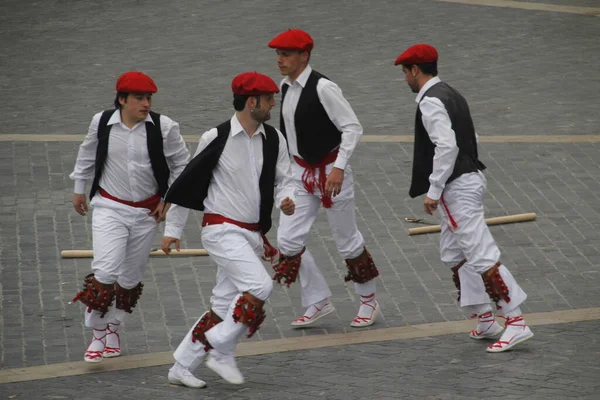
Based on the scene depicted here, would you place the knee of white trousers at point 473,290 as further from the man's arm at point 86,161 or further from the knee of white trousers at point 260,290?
the man's arm at point 86,161

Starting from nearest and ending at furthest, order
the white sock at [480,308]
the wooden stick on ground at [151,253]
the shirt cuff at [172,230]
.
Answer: the shirt cuff at [172,230] < the white sock at [480,308] < the wooden stick on ground at [151,253]

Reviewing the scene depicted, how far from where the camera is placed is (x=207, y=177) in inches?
316

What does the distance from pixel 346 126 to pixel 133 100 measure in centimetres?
161

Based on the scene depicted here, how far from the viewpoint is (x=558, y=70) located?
17.3m

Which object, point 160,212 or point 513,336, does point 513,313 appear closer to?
point 513,336

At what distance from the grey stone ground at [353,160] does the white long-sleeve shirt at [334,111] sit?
1367 mm

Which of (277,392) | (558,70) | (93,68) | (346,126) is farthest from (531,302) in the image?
(93,68)

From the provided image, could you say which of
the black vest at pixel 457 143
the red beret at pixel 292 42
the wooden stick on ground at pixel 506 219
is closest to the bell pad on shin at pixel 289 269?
the black vest at pixel 457 143

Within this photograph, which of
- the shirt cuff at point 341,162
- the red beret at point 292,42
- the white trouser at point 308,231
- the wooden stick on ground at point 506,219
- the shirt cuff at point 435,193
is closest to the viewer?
the shirt cuff at point 435,193

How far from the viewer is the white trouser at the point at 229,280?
7809 mm

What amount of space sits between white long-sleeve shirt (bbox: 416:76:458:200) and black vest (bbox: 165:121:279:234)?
114 cm

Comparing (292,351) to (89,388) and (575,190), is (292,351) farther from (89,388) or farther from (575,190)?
(575,190)

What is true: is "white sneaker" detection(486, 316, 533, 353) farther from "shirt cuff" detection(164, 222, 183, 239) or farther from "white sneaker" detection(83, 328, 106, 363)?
"white sneaker" detection(83, 328, 106, 363)

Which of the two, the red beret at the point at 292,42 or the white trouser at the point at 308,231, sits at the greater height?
the red beret at the point at 292,42
